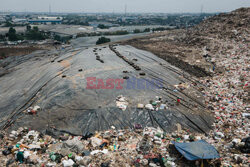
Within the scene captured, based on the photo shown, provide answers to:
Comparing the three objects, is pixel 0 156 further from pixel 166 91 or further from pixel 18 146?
pixel 166 91

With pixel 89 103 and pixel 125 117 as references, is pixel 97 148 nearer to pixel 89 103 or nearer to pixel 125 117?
pixel 125 117

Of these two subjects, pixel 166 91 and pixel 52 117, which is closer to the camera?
pixel 52 117

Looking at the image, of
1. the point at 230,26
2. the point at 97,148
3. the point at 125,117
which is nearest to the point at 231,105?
the point at 125,117

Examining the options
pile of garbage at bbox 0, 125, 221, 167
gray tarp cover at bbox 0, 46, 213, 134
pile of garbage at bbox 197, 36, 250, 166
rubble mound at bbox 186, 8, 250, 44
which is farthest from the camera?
rubble mound at bbox 186, 8, 250, 44

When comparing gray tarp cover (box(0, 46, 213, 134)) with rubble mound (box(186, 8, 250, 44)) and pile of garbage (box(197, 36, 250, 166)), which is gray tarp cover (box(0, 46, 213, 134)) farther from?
rubble mound (box(186, 8, 250, 44))

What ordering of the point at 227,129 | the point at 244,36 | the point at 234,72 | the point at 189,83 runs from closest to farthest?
Answer: the point at 227,129 < the point at 189,83 < the point at 234,72 < the point at 244,36

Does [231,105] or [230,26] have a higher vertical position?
Result: [230,26]

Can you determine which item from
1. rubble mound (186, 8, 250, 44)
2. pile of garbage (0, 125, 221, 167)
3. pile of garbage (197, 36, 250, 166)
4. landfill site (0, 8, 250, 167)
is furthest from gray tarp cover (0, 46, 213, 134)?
rubble mound (186, 8, 250, 44)

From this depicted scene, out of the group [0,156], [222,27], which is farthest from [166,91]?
[222,27]
